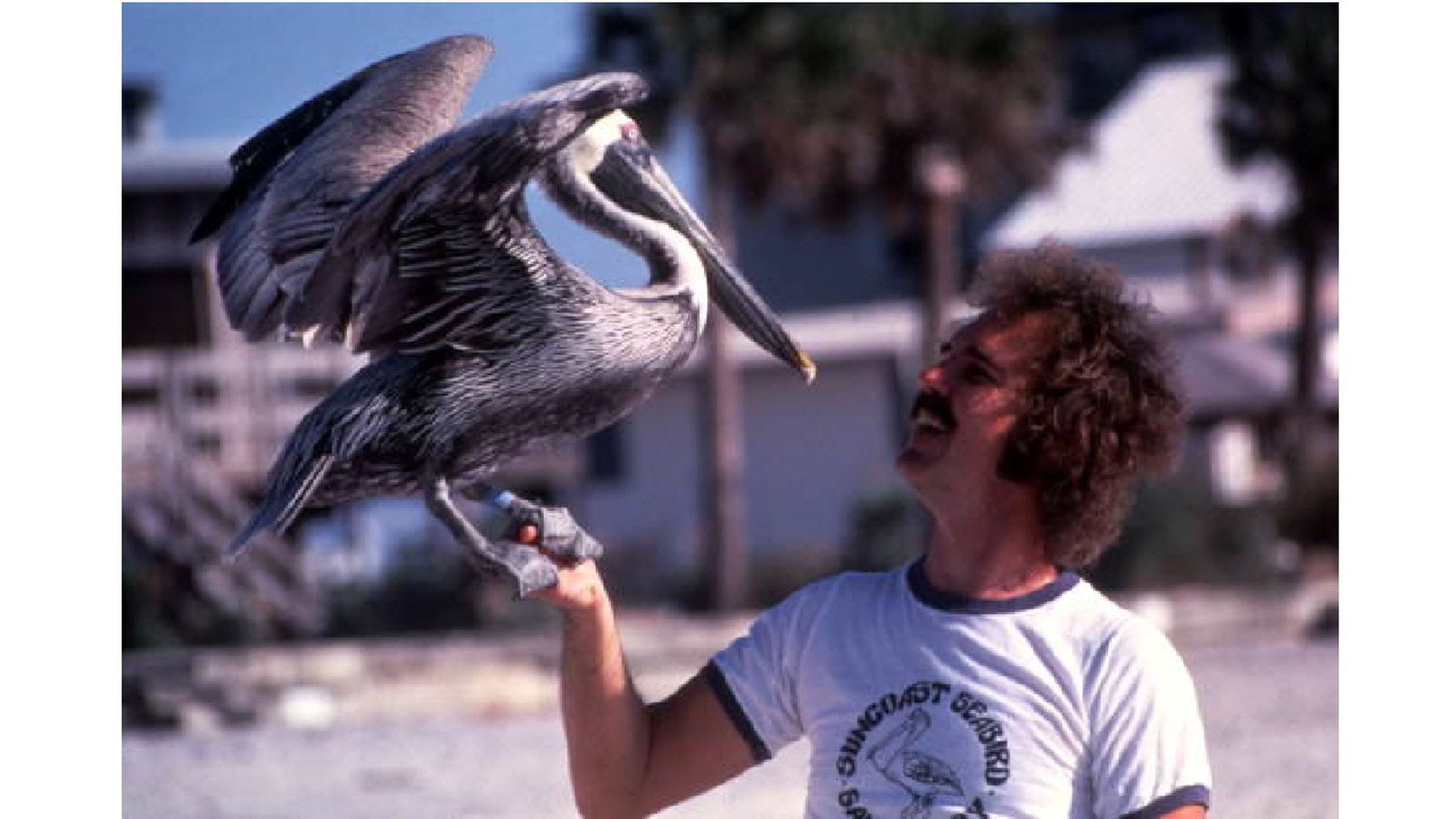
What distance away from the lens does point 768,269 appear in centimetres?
3350

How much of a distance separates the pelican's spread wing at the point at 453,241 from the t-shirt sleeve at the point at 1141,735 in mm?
917

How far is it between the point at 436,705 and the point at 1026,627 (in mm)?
13478

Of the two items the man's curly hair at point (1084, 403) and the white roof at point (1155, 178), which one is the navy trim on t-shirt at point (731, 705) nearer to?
the man's curly hair at point (1084, 403)

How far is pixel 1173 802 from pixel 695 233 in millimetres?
984

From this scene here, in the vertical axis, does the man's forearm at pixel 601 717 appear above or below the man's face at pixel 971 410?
below

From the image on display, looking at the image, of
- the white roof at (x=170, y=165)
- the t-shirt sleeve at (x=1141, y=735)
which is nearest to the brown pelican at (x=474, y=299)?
the t-shirt sleeve at (x=1141, y=735)

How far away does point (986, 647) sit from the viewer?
2984 millimetres

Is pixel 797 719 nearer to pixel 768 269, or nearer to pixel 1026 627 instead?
pixel 1026 627

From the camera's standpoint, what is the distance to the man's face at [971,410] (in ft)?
10.2

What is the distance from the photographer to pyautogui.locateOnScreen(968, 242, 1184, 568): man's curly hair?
121 inches

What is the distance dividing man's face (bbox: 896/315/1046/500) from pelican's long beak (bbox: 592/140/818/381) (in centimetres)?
26

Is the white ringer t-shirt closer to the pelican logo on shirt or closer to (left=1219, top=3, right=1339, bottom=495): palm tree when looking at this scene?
the pelican logo on shirt

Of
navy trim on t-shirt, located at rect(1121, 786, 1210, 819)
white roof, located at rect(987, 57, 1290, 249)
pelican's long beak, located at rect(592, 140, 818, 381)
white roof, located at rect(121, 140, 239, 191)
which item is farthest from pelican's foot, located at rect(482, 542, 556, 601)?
white roof, located at rect(987, 57, 1290, 249)

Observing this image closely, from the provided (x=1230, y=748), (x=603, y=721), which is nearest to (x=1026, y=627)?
(x=603, y=721)
